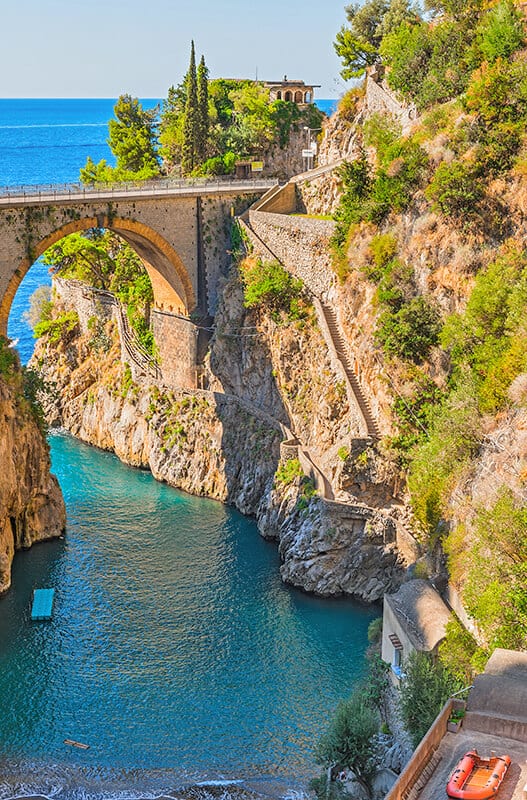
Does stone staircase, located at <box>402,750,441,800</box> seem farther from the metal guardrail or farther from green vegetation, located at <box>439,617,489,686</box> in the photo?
the metal guardrail

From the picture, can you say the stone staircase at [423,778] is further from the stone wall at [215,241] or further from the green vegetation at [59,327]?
the green vegetation at [59,327]

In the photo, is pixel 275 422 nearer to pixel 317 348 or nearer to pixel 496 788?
pixel 317 348

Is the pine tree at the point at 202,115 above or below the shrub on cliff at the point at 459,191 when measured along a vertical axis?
above

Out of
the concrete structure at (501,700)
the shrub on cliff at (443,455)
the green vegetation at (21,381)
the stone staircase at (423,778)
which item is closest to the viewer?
the stone staircase at (423,778)

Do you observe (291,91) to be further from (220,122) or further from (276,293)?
(276,293)

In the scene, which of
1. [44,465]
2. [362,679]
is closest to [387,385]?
[362,679]

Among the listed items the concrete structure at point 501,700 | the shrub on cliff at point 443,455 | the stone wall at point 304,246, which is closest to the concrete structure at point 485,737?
the concrete structure at point 501,700

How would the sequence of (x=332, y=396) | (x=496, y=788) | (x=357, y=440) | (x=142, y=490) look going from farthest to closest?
1. (x=142, y=490)
2. (x=332, y=396)
3. (x=357, y=440)
4. (x=496, y=788)
